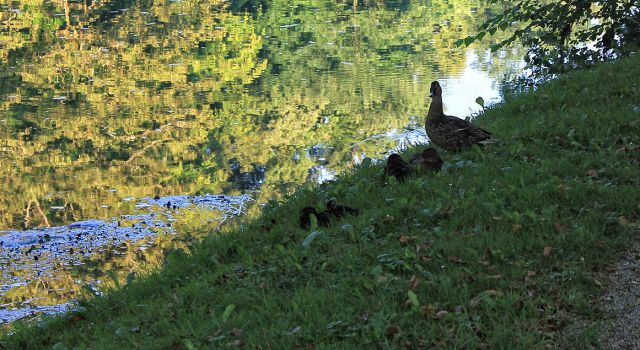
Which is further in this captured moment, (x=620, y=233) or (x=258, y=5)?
(x=258, y=5)

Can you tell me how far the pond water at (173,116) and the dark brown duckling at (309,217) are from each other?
3.05 m

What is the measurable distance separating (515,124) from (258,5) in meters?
33.7

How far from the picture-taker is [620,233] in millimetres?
6316

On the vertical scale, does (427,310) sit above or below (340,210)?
above

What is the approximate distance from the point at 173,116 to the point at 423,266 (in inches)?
542

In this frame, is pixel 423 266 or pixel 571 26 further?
pixel 571 26

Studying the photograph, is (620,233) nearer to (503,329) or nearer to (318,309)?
(503,329)

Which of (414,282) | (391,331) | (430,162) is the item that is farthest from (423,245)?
(430,162)

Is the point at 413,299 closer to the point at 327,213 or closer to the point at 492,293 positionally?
the point at 492,293

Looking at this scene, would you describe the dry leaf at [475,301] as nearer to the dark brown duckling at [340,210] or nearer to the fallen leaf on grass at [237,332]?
the fallen leaf on grass at [237,332]

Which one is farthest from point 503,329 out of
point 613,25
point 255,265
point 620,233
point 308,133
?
point 308,133

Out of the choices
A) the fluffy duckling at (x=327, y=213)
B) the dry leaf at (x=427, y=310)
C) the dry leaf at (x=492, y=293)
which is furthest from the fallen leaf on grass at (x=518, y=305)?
the fluffy duckling at (x=327, y=213)

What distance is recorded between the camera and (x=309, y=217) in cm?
816

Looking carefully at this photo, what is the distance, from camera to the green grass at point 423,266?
5.35 m
